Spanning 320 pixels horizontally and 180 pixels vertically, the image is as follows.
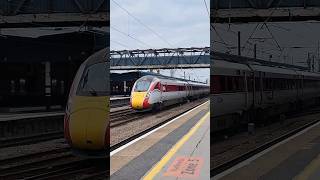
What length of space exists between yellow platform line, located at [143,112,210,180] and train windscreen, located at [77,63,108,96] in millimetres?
836

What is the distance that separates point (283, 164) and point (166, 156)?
364cm

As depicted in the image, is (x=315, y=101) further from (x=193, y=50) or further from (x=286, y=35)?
(x=193, y=50)

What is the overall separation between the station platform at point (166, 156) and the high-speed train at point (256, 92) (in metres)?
0.89

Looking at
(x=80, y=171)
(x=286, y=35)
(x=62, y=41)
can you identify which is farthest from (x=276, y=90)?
(x=80, y=171)

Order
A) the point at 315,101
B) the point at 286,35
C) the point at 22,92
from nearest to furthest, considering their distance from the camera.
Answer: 1. the point at 286,35
2. the point at 22,92
3. the point at 315,101

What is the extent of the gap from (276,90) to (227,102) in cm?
748

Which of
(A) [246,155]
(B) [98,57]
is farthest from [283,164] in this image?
(B) [98,57]

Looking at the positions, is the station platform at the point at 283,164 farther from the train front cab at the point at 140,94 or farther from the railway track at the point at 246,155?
the train front cab at the point at 140,94

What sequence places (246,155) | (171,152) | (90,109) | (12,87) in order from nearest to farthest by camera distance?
(171,152), (90,109), (246,155), (12,87)

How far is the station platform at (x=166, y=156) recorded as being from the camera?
344cm

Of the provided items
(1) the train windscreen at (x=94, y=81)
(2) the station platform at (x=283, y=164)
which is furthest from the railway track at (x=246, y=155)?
(1) the train windscreen at (x=94, y=81)

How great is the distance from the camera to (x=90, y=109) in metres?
4.03

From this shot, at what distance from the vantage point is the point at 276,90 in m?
14.2

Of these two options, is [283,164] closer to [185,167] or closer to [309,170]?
[309,170]
